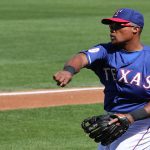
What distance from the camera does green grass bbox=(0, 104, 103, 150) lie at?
8.93 meters

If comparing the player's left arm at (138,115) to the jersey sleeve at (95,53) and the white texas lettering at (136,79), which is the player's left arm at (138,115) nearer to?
the white texas lettering at (136,79)

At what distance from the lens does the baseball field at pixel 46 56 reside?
31.0 feet

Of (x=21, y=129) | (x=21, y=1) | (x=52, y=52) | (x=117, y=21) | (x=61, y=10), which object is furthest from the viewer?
(x=21, y=1)

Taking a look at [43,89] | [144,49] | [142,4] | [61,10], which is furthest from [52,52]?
[142,4]

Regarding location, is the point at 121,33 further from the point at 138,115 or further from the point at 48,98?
the point at 48,98

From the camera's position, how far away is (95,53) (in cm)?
561

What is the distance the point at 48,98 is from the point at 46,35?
9.51 m

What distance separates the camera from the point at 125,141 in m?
5.73

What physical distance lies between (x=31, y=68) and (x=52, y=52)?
2680 millimetres

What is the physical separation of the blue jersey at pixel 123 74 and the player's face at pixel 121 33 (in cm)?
12

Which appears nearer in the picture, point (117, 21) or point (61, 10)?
point (117, 21)

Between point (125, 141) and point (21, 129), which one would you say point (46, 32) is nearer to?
point (21, 129)

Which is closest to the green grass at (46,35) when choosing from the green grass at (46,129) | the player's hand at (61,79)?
the green grass at (46,129)

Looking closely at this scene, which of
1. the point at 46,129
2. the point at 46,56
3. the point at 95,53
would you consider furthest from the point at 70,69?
the point at 46,56
